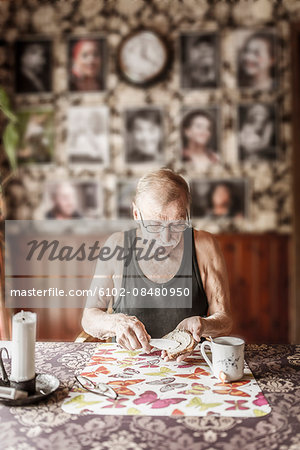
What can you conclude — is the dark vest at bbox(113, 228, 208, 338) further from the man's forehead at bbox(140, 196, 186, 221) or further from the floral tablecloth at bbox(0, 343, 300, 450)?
the floral tablecloth at bbox(0, 343, 300, 450)

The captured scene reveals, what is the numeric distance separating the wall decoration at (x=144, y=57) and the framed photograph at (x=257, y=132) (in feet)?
2.37

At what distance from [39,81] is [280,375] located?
9.91ft

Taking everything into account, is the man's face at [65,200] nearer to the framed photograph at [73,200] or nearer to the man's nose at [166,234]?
the framed photograph at [73,200]

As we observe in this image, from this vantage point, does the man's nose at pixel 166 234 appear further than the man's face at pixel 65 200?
No

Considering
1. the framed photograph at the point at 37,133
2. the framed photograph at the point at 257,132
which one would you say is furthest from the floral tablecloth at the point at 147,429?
the framed photograph at the point at 37,133

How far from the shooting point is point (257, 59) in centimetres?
328

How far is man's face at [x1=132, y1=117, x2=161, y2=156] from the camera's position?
333cm

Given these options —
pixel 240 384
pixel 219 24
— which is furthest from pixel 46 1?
pixel 240 384

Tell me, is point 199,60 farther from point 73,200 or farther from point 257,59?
point 73,200

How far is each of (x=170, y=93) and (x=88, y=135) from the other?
74cm

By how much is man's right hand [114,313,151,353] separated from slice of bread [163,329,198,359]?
8cm

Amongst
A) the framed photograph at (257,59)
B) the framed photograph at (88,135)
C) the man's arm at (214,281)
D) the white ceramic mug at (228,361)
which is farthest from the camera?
the framed photograph at (88,135)

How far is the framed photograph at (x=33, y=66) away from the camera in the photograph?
3359 mm

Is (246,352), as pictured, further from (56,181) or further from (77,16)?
(77,16)
